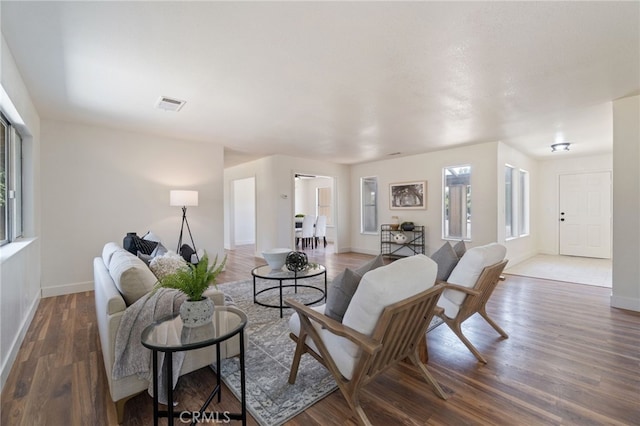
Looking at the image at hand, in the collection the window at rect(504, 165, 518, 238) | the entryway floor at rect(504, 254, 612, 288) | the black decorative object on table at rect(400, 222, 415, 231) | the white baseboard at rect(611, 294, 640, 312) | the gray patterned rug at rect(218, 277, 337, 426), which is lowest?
the gray patterned rug at rect(218, 277, 337, 426)

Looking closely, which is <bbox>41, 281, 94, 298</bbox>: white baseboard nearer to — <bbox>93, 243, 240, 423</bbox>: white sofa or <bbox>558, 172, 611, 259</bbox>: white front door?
<bbox>93, 243, 240, 423</bbox>: white sofa

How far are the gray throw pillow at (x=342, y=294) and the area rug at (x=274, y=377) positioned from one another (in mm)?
582

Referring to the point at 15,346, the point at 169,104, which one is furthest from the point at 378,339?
the point at 169,104

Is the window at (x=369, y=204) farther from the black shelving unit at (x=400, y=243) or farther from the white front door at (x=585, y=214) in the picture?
the white front door at (x=585, y=214)

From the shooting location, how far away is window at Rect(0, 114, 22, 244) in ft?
8.50

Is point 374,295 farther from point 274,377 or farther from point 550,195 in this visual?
point 550,195

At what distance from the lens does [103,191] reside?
13.8 feet

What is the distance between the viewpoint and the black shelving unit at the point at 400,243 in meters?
6.35

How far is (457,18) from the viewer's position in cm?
184

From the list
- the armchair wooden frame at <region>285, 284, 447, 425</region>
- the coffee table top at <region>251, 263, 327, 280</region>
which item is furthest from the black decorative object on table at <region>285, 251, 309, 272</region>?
the armchair wooden frame at <region>285, 284, 447, 425</region>

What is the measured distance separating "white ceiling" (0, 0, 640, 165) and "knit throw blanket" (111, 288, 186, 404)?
69.7 inches

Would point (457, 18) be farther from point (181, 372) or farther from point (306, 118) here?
point (181, 372)

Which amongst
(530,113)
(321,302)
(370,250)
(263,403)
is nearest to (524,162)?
(530,113)

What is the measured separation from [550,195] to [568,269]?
2.54 metres
